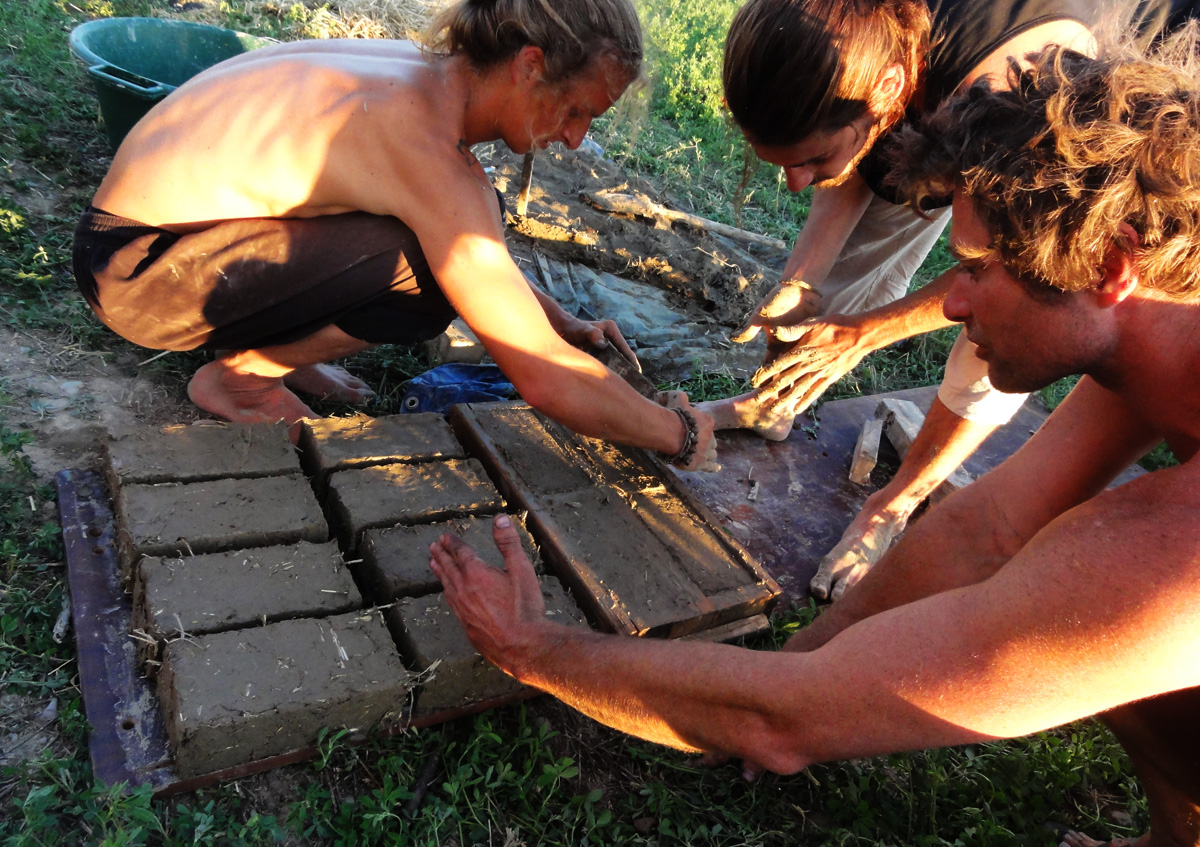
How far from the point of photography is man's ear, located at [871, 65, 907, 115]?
2.22 m

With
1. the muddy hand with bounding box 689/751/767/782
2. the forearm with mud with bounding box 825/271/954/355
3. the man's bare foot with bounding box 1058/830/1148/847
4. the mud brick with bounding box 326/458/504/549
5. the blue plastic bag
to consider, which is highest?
the forearm with mud with bounding box 825/271/954/355

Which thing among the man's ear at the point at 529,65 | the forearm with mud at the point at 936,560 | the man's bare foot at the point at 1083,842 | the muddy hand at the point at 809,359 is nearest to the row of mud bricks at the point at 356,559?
the forearm with mud at the point at 936,560

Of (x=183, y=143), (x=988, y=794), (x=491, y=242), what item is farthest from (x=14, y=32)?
(x=988, y=794)

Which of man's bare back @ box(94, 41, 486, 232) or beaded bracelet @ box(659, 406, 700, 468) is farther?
beaded bracelet @ box(659, 406, 700, 468)

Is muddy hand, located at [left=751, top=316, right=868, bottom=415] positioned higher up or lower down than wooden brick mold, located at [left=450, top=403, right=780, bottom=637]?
higher up

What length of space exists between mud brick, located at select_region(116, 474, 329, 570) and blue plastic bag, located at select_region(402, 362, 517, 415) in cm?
91

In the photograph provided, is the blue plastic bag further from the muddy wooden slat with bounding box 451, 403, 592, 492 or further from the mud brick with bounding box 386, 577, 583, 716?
the mud brick with bounding box 386, 577, 583, 716

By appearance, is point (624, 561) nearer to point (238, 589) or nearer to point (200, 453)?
point (238, 589)

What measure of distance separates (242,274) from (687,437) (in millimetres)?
1448

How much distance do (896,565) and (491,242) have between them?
1384mm

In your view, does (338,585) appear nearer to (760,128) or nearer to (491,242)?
(491,242)

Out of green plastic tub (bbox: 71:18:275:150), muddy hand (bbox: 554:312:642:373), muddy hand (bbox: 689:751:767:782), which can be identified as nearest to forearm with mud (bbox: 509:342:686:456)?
muddy hand (bbox: 554:312:642:373)

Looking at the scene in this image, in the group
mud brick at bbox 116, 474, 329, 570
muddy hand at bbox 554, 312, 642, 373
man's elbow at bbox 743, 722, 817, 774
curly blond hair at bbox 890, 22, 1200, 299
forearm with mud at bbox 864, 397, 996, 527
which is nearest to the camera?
curly blond hair at bbox 890, 22, 1200, 299

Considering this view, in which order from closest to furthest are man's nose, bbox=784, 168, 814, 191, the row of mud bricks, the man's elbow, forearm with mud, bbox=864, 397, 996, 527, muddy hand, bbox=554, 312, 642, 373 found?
the man's elbow → the row of mud bricks → man's nose, bbox=784, 168, 814, 191 → forearm with mud, bbox=864, 397, 996, 527 → muddy hand, bbox=554, 312, 642, 373
